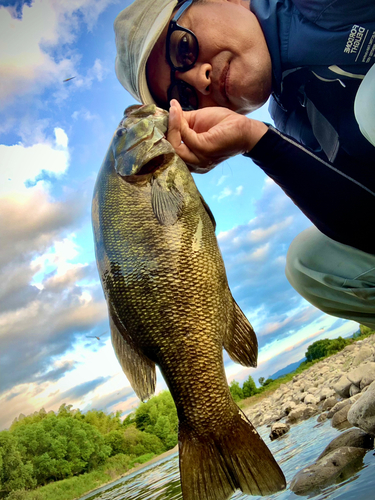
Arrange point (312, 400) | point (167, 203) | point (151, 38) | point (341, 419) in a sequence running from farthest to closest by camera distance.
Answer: point (312, 400) < point (341, 419) < point (151, 38) < point (167, 203)

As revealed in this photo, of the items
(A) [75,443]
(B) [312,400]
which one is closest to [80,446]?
(A) [75,443]

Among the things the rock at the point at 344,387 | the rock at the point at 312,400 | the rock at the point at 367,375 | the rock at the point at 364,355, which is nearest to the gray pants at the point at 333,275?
the rock at the point at 367,375

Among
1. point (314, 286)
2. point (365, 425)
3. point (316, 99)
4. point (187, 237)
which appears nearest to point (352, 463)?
point (365, 425)

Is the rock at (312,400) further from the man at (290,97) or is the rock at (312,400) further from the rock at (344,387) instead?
the man at (290,97)

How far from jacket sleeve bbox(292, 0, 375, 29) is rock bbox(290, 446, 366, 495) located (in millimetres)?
3451

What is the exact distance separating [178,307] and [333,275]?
1.65 metres

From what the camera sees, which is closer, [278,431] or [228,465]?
[228,465]

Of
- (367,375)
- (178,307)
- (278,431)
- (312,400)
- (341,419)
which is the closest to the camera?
(178,307)

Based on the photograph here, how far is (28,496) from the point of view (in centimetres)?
3647

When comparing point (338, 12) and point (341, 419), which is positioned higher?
point (338, 12)

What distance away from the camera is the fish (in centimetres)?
184

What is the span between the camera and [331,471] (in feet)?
11.3

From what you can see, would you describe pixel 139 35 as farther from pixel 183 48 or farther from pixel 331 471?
pixel 331 471

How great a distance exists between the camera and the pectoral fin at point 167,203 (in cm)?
208
